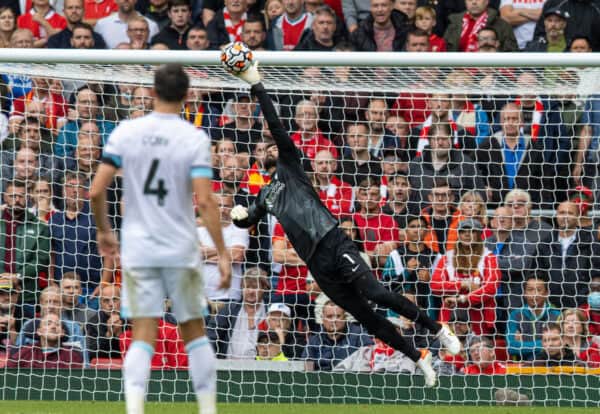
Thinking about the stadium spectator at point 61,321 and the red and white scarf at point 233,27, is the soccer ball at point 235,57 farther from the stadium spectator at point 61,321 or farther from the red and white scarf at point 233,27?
the red and white scarf at point 233,27

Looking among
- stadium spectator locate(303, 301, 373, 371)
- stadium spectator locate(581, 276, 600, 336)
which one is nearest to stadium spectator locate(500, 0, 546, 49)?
stadium spectator locate(581, 276, 600, 336)

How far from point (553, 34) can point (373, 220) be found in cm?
318

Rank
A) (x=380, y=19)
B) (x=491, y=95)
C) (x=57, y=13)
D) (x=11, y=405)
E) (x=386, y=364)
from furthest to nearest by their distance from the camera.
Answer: (x=57, y=13) < (x=380, y=19) < (x=491, y=95) < (x=386, y=364) < (x=11, y=405)

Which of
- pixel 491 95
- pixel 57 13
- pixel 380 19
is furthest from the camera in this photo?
pixel 57 13

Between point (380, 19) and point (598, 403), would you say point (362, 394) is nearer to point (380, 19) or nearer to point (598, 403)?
point (598, 403)

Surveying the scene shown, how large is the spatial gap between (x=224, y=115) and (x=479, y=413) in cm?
380

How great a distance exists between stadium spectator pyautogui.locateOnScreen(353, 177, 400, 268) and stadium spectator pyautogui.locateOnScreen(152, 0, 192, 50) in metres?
3.25

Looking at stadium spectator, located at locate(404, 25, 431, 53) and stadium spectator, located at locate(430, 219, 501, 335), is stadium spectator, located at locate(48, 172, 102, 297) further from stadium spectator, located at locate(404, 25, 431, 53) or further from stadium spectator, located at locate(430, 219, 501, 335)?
stadium spectator, located at locate(404, 25, 431, 53)

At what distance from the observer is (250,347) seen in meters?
10.6

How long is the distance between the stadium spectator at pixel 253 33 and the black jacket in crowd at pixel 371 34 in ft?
3.38

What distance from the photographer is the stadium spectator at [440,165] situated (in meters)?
11.0

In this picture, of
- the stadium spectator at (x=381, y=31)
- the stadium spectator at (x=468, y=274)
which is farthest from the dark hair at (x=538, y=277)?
the stadium spectator at (x=381, y=31)

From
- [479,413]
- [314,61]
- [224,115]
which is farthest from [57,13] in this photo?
[479,413]

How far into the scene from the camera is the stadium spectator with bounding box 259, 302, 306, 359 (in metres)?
10.7
